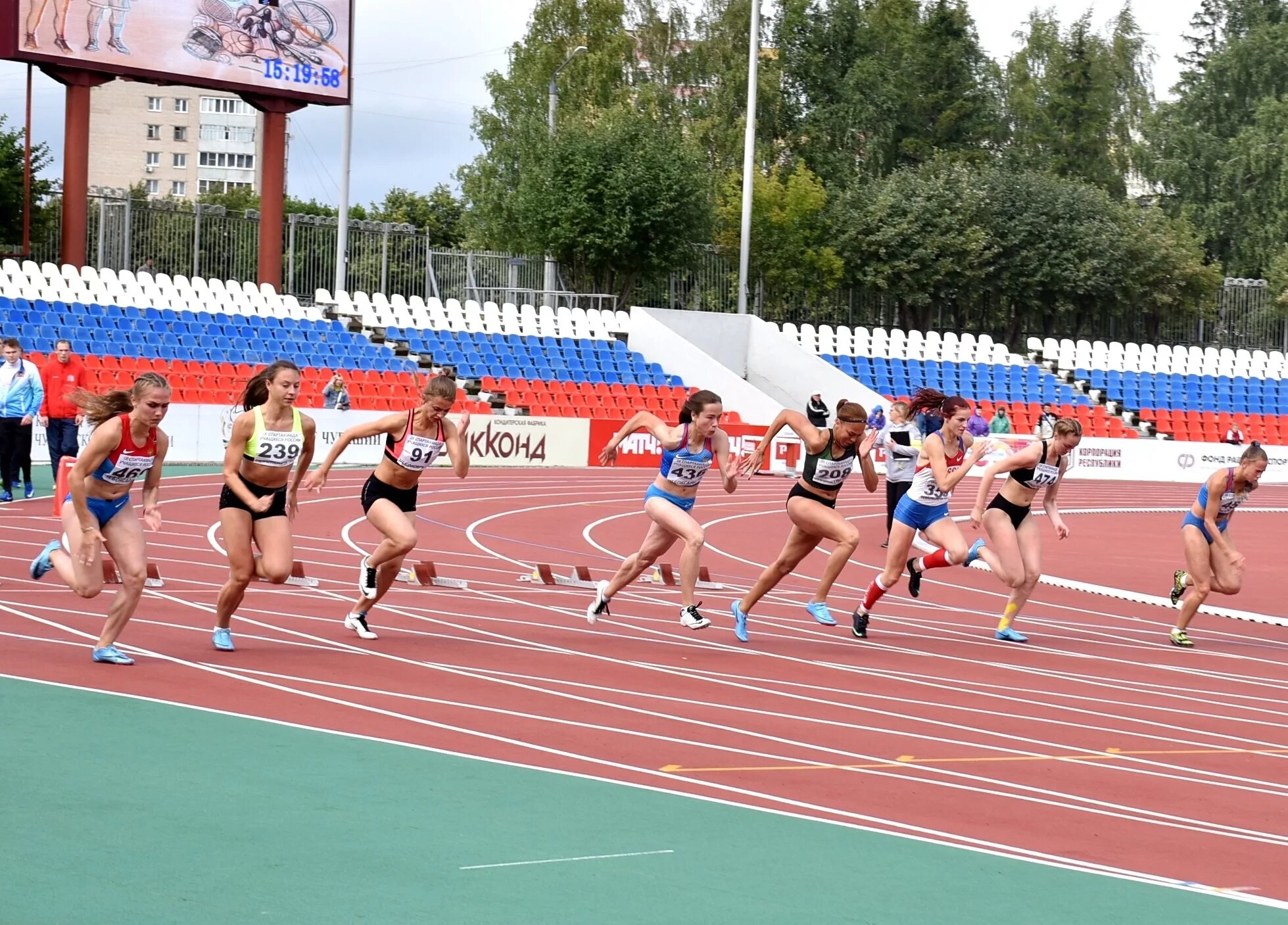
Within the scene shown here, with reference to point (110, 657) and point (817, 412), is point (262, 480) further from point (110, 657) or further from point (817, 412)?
point (817, 412)

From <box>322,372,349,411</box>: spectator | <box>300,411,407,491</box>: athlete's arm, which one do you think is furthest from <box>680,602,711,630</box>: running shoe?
<box>322,372,349,411</box>: spectator

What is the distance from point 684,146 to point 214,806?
4050 centimetres

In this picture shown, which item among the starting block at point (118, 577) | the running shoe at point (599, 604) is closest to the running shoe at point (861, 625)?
the running shoe at point (599, 604)

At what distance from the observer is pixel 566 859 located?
19.0 feet

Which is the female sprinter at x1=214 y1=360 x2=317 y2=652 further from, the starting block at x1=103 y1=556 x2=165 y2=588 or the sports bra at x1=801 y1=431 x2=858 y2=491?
the sports bra at x1=801 y1=431 x2=858 y2=491

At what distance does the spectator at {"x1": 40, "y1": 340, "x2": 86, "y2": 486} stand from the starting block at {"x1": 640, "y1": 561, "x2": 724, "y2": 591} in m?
7.11

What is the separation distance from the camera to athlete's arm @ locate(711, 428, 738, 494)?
11719mm

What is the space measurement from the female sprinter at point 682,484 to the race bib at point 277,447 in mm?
2472

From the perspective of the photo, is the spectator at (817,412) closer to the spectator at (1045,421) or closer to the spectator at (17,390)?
the spectator at (17,390)

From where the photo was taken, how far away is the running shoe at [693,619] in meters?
12.2

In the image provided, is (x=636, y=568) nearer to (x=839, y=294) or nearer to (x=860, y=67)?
(x=839, y=294)

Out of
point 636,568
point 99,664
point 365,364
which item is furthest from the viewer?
point 365,364

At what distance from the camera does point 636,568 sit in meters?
12.2

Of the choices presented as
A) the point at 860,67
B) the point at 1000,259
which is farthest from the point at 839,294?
the point at 860,67
